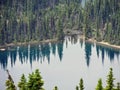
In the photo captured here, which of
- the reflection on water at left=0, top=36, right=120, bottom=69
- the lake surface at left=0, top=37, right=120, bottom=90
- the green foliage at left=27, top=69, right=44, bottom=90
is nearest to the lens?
the green foliage at left=27, top=69, right=44, bottom=90

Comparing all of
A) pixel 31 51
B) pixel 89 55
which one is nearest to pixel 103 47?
pixel 89 55

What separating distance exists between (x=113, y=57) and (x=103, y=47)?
21.1 metres

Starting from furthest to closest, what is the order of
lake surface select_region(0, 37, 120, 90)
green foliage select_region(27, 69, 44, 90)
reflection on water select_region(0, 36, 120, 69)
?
1. reflection on water select_region(0, 36, 120, 69)
2. lake surface select_region(0, 37, 120, 90)
3. green foliage select_region(27, 69, 44, 90)

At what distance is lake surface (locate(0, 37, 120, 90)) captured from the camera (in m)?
136

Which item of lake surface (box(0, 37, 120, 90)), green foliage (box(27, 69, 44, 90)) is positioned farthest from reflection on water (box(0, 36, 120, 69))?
green foliage (box(27, 69, 44, 90))

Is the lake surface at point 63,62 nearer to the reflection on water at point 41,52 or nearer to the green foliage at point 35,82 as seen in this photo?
the reflection on water at point 41,52

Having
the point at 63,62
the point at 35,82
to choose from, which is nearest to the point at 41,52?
the point at 63,62

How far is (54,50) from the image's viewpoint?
605 ft

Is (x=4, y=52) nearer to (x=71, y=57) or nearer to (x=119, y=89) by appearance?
(x=71, y=57)

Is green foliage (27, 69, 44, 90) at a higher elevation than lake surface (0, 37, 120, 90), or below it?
higher

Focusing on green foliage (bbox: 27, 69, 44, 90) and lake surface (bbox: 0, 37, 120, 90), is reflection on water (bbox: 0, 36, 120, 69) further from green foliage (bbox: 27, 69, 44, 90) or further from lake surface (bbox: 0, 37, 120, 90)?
green foliage (bbox: 27, 69, 44, 90)

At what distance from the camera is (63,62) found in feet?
528

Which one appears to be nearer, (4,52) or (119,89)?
(119,89)

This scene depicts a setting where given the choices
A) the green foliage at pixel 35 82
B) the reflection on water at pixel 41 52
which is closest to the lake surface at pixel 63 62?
the reflection on water at pixel 41 52
